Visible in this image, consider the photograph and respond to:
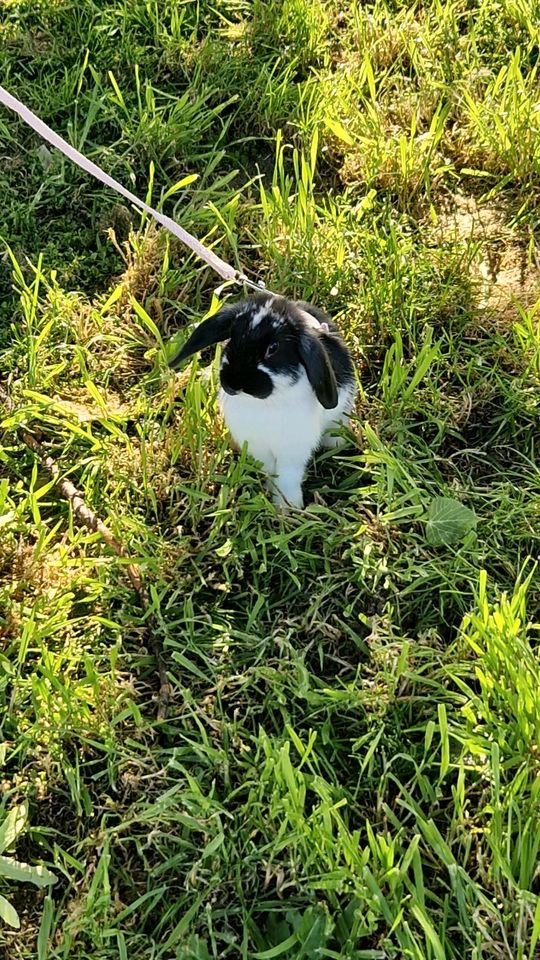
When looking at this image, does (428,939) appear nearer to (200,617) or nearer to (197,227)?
(200,617)

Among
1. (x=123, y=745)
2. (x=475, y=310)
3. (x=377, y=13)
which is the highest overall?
(x=377, y=13)

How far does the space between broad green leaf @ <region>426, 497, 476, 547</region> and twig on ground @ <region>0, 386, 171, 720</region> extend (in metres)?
0.74

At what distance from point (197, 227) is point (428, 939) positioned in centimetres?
221

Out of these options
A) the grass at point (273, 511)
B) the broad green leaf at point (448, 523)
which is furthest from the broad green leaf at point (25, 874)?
the broad green leaf at point (448, 523)

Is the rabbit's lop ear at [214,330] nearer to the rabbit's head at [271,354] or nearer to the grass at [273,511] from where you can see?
the rabbit's head at [271,354]

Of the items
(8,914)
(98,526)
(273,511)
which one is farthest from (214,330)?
(8,914)

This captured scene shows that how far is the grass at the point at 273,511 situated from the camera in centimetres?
202

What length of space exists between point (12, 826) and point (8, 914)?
0.19m

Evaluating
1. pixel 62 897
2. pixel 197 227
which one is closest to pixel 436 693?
pixel 62 897

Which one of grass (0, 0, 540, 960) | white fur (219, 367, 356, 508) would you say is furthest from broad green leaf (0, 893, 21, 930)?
white fur (219, 367, 356, 508)

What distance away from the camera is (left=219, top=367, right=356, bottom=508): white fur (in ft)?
7.72

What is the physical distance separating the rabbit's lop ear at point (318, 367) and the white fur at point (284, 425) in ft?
0.23

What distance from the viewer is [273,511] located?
253 centimetres

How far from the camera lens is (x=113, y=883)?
82.2 inches
